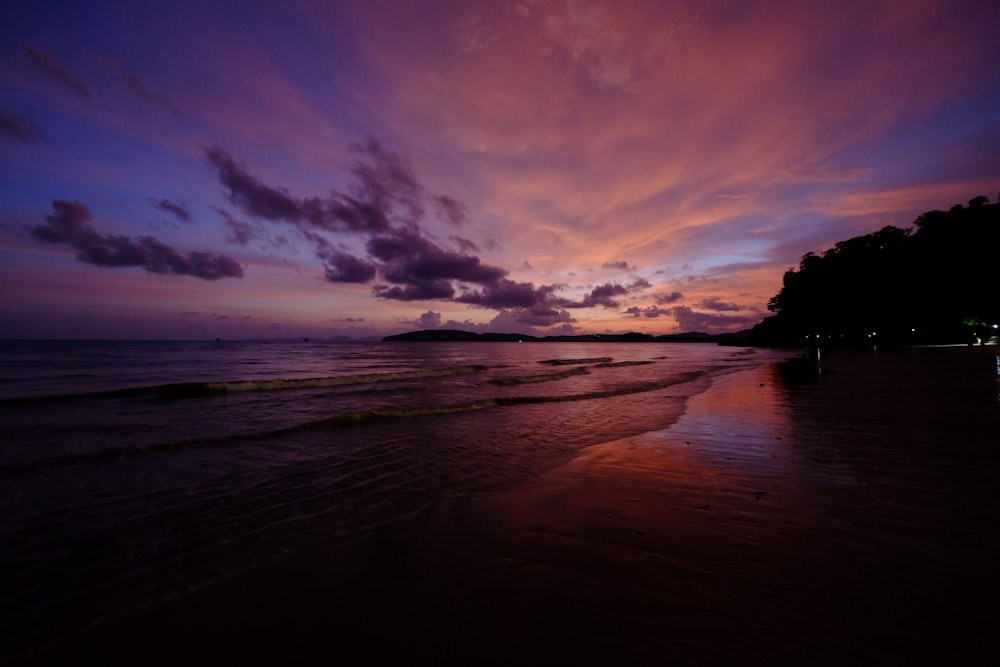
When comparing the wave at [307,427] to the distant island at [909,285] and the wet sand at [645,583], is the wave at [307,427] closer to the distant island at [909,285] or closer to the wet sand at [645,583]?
the wet sand at [645,583]

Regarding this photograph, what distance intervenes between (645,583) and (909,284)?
9703 centimetres

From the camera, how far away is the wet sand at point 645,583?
280 cm

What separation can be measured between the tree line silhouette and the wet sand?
79.9 m

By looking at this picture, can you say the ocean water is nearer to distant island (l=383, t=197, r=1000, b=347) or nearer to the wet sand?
the wet sand

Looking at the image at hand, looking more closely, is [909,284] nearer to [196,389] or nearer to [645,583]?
[645,583]

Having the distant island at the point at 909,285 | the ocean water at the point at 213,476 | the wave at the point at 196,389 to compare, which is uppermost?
the distant island at the point at 909,285

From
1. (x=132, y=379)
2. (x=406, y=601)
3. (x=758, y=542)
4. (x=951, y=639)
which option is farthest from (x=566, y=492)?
(x=132, y=379)

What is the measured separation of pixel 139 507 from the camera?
233 inches

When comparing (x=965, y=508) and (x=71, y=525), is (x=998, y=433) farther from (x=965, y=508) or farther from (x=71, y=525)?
(x=71, y=525)

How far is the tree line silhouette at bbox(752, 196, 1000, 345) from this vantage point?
5656 centimetres

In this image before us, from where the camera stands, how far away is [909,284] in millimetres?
68750

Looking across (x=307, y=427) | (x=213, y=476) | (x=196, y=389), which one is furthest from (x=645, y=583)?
(x=196, y=389)

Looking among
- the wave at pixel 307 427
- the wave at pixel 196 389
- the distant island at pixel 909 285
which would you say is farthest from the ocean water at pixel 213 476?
the distant island at pixel 909 285

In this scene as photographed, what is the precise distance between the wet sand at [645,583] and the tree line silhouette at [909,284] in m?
79.9
